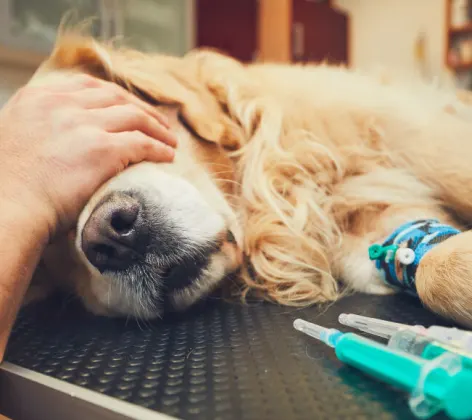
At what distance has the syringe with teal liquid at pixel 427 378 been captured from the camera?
40 centimetres

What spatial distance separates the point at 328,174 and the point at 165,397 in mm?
670

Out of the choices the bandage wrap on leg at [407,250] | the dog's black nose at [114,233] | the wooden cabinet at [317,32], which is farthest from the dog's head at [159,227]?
the wooden cabinet at [317,32]

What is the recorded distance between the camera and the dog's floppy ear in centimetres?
105

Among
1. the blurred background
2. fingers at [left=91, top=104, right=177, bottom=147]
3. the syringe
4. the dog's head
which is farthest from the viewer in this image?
the blurred background

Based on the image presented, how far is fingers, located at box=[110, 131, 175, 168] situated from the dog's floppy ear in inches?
5.9

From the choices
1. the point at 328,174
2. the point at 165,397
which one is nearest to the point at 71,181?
the point at 165,397

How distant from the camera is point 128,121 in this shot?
88 cm

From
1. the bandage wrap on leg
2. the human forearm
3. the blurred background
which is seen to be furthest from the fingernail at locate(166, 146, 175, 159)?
the blurred background

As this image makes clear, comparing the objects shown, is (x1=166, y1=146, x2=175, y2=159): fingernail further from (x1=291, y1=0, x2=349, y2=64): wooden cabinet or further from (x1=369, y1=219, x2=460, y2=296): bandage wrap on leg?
(x1=291, y1=0, x2=349, y2=64): wooden cabinet

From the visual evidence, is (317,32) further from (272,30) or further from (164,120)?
(164,120)

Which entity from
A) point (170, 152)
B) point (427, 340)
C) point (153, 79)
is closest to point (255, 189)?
point (170, 152)

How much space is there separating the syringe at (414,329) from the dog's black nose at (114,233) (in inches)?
12.3

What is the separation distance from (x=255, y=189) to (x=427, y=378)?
2.21 feet

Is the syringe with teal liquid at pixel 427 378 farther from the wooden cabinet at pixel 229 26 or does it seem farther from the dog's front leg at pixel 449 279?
the wooden cabinet at pixel 229 26
